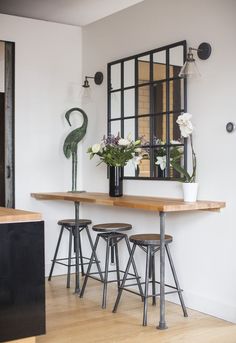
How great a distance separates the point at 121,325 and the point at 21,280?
3.11 feet

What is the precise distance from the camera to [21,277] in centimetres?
292

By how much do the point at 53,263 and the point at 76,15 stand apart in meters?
2.44

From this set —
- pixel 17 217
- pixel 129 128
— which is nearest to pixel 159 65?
pixel 129 128

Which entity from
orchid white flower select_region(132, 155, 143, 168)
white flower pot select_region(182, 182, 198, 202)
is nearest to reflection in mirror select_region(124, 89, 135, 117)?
orchid white flower select_region(132, 155, 143, 168)

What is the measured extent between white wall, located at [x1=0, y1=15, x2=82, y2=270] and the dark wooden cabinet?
2.00 metres

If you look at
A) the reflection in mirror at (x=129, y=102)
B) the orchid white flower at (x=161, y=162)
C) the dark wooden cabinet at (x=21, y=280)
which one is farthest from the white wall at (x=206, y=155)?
the dark wooden cabinet at (x=21, y=280)

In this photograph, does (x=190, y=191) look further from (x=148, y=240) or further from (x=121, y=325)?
(x=121, y=325)

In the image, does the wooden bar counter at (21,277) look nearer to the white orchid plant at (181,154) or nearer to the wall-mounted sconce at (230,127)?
the white orchid plant at (181,154)

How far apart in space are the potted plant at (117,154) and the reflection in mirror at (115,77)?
613mm

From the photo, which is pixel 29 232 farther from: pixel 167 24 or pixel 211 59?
pixel 167 24

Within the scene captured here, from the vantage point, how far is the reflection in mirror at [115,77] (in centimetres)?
466

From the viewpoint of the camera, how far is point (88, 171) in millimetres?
5160

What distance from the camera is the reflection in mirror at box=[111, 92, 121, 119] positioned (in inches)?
183

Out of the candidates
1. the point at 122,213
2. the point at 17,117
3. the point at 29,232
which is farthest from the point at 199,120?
the point at 17,117
